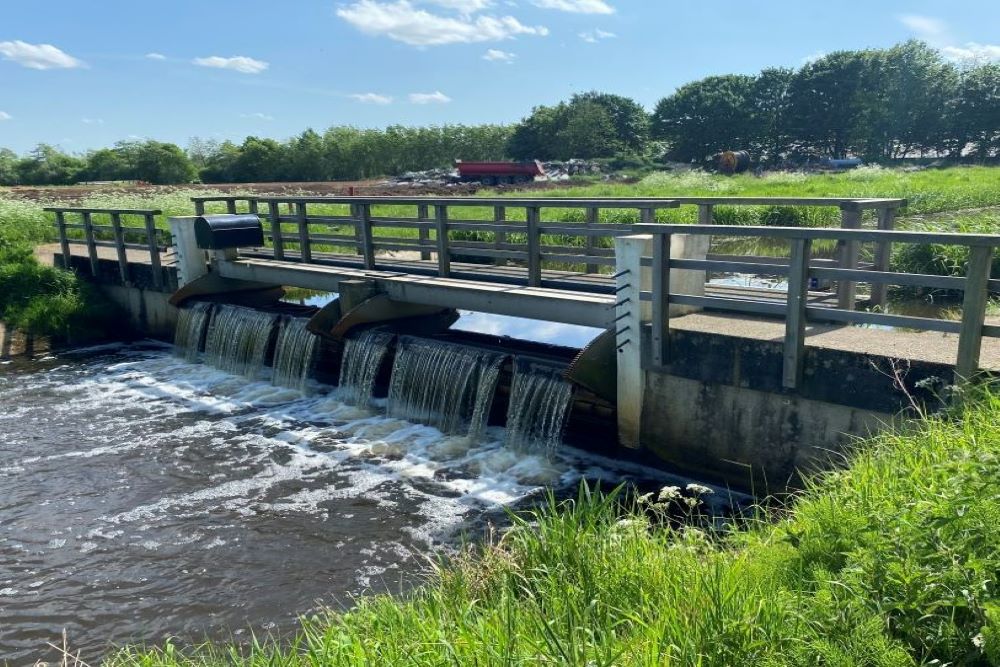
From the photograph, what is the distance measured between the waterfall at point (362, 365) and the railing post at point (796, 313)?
6.47m

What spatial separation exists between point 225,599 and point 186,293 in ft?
34.0

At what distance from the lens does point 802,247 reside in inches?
255

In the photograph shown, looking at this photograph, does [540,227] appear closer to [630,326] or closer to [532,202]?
[532,202]

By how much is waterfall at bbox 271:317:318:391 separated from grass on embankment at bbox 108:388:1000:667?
839 centimetres

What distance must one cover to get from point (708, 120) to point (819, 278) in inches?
3265

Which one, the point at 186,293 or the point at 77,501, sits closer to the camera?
the point at 77,501

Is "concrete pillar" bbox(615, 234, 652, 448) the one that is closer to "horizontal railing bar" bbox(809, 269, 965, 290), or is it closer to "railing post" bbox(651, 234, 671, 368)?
"railing post" bbox(651, 234, 671, 368)

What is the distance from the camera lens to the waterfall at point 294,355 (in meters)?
12.5

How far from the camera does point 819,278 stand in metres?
6.90

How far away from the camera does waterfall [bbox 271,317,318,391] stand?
12.5 m

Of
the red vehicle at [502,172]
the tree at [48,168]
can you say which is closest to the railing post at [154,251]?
the red vehicle at [502,172]

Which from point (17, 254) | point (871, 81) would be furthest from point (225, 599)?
point (871, 81)

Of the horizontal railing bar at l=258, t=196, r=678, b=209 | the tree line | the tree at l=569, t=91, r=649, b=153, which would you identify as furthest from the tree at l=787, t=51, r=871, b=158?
the horizontal railing bar at l=258, t=196, r=678, b=209

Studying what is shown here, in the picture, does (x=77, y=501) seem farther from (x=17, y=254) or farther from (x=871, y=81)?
(x=871, y=81)
